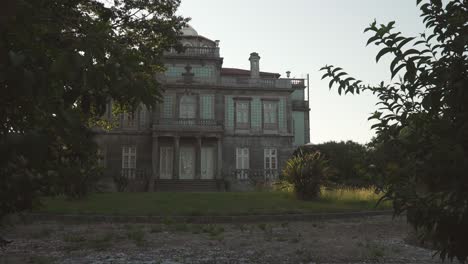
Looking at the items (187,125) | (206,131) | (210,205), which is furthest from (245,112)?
(210,205)

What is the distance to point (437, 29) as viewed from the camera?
259 cm

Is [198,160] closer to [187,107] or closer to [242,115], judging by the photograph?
[187,107]

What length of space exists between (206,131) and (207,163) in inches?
100

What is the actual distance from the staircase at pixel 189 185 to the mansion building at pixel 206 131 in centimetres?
25

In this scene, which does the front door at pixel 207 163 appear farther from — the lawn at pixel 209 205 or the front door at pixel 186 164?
the lawn at pixel 209 205

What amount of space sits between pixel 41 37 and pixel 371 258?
573cm

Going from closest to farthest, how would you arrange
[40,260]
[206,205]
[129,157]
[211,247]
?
[40,260]
[211,247]
[206,205]
[129,157]

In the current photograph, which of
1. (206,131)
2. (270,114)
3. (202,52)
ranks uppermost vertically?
(202,52)

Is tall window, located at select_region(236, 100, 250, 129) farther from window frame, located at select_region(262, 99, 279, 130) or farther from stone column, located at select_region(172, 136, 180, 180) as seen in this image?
stone column, located at select_region(172, 136, 180, 180)

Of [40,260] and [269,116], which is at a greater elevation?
[269,116]

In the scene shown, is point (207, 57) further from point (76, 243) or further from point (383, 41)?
point (383, 41)

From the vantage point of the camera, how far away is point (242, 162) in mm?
31406

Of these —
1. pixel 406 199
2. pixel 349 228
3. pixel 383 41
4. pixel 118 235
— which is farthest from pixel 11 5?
pixel 349 228

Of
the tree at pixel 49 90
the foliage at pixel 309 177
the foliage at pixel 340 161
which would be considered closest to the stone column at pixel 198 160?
the foliage at pixel 340 161
